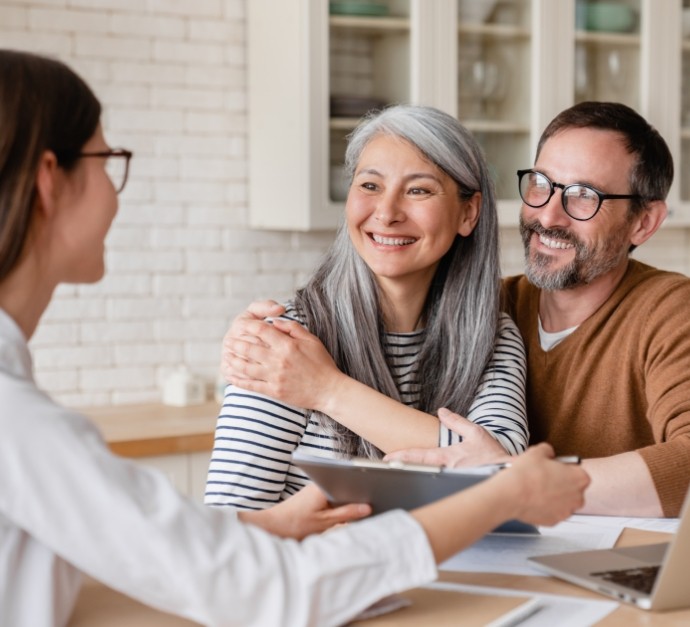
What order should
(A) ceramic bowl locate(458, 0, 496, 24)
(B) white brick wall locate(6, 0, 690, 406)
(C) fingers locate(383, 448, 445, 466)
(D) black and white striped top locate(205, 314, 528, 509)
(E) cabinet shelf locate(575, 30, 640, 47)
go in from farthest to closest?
(E) cabinet shelf locate(575, 30, 640, 47), (A) ceramic bowl locate(458, 0, 496, 24), (B) white brick wall locate(6, 0, 690, 406), (D) black and white striped top locate(205, 314, 528, 509), (C) fingers locate(383, 448, 445, 466)

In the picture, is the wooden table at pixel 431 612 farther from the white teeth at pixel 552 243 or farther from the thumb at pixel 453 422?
the white teeth at pixel 552 243

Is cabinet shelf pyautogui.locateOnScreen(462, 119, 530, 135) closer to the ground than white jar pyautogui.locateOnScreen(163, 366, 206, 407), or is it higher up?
higher up

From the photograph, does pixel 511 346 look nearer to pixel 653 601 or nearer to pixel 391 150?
pixel 391 150

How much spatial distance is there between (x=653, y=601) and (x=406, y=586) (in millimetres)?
333

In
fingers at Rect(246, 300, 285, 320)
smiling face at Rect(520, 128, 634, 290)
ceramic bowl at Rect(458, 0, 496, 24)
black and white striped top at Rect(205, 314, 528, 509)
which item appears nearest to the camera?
black and white striped top at Rect(205, 314, 528, 509)

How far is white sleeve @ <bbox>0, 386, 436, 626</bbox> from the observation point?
111cm

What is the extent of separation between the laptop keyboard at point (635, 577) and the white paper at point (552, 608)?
0.13ft

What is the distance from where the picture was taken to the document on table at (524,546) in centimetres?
156

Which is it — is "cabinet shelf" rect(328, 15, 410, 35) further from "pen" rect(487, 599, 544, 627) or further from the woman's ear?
"pen" rect(487, 599, 544, 627)

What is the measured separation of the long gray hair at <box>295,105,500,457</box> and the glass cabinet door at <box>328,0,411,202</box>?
1.34 meters

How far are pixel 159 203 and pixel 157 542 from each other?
2.69 metres

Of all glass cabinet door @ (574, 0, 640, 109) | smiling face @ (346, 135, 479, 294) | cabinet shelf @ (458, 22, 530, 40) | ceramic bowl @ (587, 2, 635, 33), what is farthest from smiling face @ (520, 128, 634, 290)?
ceramic bowl @ (587, 2, 635, 33)

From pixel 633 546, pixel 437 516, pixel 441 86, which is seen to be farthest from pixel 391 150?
pixel 441 86

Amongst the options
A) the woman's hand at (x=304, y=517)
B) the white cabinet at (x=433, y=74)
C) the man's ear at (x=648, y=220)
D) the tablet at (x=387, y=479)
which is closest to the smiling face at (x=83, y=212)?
the tablet at (x=387, y=479)
